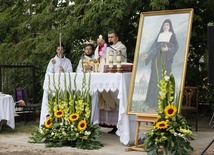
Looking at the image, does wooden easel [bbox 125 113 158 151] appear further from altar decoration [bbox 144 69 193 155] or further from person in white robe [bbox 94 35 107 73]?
person in white robe [bbox 94 35 107 73]

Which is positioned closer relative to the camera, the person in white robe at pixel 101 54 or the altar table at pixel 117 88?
the altar table at pixel 117 88

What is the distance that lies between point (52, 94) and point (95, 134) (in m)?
1.08

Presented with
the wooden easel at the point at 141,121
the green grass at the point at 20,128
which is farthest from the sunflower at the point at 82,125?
the green grass at the point at 20,128

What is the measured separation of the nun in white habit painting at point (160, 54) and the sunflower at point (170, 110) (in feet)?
1.81

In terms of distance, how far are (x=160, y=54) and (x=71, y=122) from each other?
1.89 m

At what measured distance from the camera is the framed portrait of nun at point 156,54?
7.77m

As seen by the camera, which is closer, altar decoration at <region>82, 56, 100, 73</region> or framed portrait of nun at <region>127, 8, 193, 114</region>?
framed portrait of nun at <region>127, 8, 193, 114</region>

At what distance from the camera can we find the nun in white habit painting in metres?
7.84

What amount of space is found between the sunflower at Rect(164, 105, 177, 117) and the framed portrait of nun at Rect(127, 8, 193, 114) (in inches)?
15.2

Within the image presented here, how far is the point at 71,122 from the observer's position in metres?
8.52

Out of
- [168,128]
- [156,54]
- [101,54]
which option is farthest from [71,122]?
[168,128]

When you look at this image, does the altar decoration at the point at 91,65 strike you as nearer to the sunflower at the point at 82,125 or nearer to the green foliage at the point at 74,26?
the sunflower at the point at 82,125

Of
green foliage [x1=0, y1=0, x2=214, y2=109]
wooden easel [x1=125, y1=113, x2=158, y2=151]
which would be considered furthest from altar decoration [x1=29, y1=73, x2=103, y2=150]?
green foliage [x1=0, y1=0, x2=214, y2=109]

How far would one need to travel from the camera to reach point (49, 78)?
9062mm
